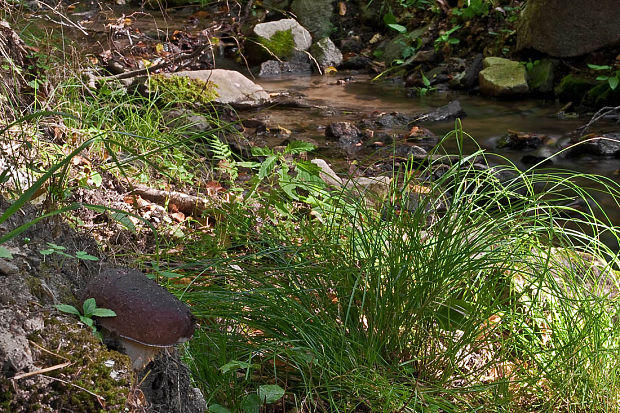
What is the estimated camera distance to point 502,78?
9312 mm

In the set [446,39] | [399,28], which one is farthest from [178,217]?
[399,28]

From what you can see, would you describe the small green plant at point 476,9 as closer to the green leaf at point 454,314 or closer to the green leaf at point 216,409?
the green leaf at point 454,314

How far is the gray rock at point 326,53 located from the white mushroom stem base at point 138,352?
10.4 m

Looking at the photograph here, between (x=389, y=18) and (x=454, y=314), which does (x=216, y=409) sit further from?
(x=389, y=18)

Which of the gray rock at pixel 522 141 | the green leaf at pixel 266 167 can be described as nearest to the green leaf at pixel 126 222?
the green leaf at pixel 266 167

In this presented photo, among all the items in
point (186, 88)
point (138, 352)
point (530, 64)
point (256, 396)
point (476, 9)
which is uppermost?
point (138, 352)

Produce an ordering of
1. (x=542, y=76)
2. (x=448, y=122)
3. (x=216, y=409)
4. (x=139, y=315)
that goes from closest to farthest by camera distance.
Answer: (x=139, y=315), (x=216, y=409), (x=448, y=122), (x=542, y=76)

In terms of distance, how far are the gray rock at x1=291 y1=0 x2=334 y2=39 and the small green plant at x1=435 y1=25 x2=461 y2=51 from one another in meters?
2.50

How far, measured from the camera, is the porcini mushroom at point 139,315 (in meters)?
1.42

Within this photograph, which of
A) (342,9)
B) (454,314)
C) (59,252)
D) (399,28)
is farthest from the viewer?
(342,9)

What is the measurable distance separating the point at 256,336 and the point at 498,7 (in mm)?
10114

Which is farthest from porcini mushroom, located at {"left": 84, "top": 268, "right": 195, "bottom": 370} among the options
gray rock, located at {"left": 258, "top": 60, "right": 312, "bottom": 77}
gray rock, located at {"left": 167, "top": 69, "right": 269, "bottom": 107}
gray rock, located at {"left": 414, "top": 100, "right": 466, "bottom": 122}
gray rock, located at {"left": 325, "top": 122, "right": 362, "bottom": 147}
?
gray rock, located at {"left": 258, "top": 60, "right": 312, "bottom": 77}

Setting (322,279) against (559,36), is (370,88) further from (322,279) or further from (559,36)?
(322,279)

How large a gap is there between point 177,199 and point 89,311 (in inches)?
104
